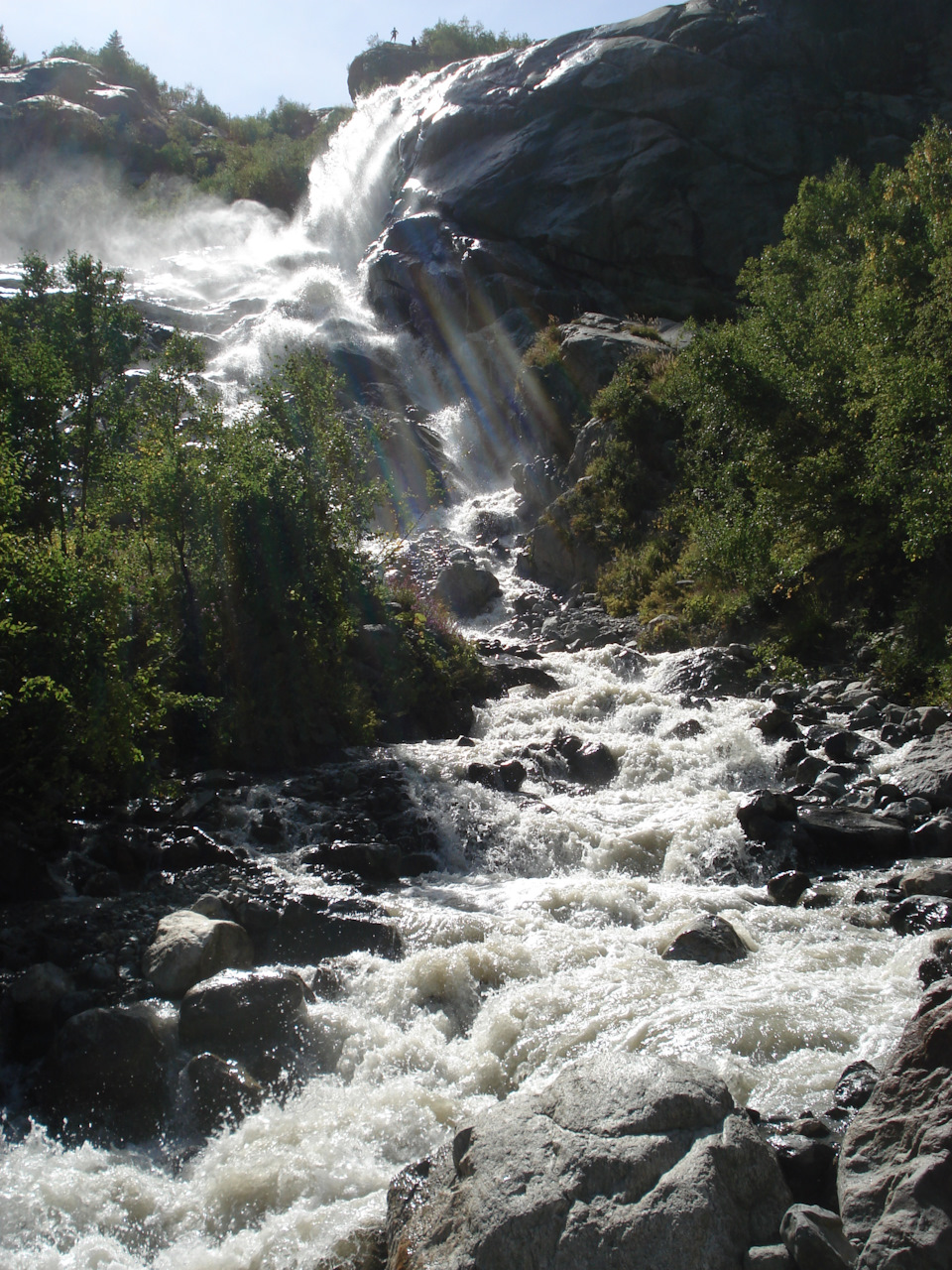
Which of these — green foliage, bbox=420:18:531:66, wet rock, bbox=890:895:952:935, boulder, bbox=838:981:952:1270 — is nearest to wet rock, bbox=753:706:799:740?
wet rock, bbox=890:895:952:935

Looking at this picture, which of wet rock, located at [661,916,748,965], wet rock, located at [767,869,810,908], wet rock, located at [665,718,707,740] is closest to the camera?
wet rock, located at [661,916,748,965]

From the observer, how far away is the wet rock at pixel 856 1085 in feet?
18.7

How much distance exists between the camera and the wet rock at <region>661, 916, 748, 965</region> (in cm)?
839

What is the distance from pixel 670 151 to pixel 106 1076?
44.4 m

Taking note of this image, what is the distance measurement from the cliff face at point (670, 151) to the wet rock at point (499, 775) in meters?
30.4

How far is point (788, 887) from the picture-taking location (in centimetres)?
981

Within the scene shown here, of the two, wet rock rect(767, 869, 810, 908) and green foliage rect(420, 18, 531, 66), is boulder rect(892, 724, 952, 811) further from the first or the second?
green foliage rect(420, 18, 531, 66)

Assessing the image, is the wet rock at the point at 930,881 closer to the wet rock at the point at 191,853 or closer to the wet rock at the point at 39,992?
the wet rock at the point at 191,853

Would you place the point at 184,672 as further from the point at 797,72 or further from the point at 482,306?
the point at 797,72

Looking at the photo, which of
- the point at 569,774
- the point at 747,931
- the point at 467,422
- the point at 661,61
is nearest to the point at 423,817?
the point at 569,774

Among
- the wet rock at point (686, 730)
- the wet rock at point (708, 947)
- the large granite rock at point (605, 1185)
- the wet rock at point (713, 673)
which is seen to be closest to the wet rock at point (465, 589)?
the wet rock at point (713, 673)

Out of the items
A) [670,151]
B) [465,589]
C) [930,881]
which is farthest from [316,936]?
[670,151]

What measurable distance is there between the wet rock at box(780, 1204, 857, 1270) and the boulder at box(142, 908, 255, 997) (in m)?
5.82

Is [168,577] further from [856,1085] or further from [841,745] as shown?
[856,1085]
